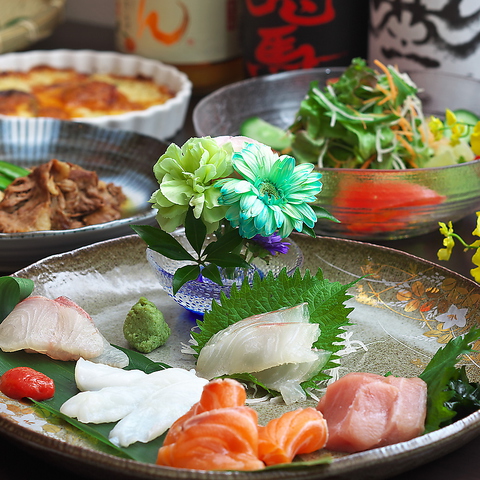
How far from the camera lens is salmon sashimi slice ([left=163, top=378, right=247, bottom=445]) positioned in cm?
80

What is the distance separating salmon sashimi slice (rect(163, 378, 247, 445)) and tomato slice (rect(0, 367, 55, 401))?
19 centimetres

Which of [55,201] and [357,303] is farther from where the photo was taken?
[55,201]

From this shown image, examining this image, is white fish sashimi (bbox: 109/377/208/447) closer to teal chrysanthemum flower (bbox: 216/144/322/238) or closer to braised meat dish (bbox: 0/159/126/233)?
teal chrysanthemum flower (bbox: 216/144/322/238)

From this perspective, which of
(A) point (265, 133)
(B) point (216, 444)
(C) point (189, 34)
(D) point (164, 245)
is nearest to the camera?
(B) point (216, 444)

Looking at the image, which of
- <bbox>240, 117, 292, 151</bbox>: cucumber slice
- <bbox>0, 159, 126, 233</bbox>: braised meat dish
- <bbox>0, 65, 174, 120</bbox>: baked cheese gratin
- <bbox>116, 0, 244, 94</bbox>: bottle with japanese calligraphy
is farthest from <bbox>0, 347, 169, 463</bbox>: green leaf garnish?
<bbox>116, 0, 244, 94</bbox>: bottle with japanese calligraphy

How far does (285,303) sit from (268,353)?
0.12m

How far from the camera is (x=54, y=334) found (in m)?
0.99

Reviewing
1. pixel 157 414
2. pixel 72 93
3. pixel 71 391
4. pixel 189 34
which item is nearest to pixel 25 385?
pixel 71 391

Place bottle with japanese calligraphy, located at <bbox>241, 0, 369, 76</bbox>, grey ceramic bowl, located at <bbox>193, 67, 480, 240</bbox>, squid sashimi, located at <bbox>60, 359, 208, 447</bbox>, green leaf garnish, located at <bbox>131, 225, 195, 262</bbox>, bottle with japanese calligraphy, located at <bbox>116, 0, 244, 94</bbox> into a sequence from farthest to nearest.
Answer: bottle with japanese calligraphy, located at <bbox>116, 0, 244, 94</bbox>, bottle with japanese calligraphy, located at <bbox>241, 0, 369, 76</bbox>, grey ceramic bowl, located at <bbox>193, 67, 480, 240</bbox>, green leaf garnish, located at <bbox>131, 225, 195, 262</bbox>, squid sashimi, located at <bbox>60, 359, 208, 447</bbox>

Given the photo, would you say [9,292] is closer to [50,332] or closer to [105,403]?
[50,332]

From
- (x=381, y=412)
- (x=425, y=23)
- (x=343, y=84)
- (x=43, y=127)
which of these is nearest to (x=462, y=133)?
(x=343, y=84)

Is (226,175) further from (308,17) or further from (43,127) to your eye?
(308,17)

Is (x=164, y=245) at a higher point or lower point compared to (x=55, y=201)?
higher

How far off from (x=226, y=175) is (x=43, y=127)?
38.4 inches
